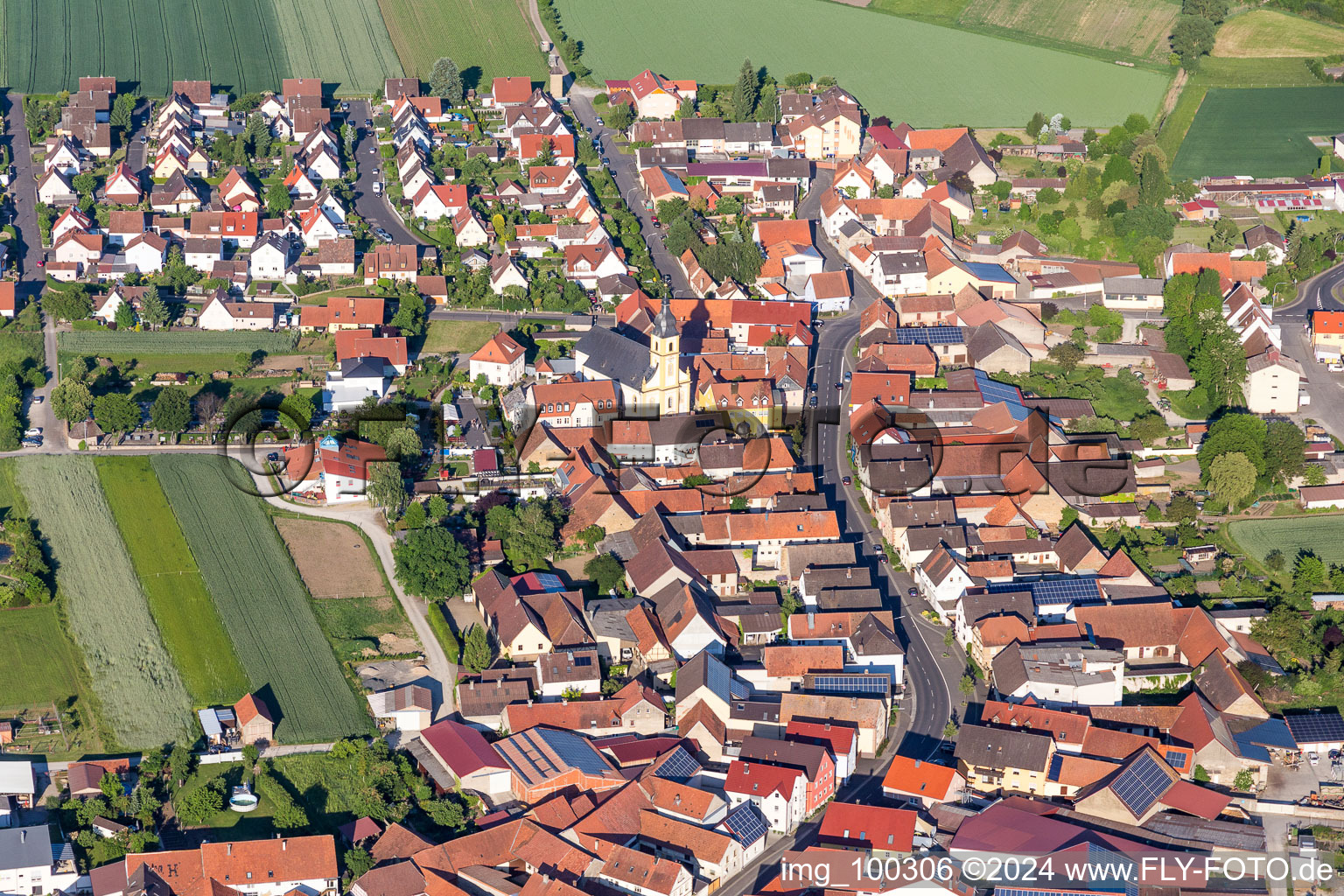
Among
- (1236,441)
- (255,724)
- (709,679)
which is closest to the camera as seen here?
(255,724)

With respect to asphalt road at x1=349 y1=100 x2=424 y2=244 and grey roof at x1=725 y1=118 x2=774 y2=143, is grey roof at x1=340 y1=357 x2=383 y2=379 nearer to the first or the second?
asphalt road at x1=349 y1=100 x2=424 y2=244

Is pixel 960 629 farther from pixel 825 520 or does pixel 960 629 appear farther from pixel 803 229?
pixel 803 229

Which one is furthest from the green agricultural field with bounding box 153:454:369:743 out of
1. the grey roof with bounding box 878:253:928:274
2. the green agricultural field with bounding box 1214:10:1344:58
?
the green agricultural field with bounding box 1214:10:1344:58

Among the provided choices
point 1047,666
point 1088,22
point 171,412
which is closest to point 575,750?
point 1047,666

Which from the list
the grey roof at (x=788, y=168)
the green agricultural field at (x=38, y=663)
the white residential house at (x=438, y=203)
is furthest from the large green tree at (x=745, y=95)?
the green agricultural field at (x=38, y=663)

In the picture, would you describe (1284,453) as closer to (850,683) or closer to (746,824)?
(850,683)

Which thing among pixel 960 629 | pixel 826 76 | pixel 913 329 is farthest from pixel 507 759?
pixel 826 76

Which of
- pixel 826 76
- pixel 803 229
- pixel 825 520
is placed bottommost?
pixel 825 520
